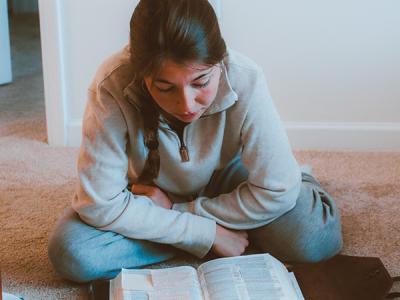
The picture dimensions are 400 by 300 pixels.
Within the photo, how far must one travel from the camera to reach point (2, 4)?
2.49 m

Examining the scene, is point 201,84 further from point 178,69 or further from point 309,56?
point 309,56

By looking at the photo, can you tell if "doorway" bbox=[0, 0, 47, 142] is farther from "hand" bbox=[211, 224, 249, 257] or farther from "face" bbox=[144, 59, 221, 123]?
"face" bbox=[144, 59, 221, 123]

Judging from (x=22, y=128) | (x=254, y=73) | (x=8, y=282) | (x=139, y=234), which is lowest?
(x=22, y=128)

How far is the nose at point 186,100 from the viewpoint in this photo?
98 cm

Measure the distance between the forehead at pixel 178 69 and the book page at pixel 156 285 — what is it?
0.34 meters

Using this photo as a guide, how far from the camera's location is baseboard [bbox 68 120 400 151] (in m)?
1.87

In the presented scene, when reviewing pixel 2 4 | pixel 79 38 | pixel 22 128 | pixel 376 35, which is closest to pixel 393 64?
pixel 376 35

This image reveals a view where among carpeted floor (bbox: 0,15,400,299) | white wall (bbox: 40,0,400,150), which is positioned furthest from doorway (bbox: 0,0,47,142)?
white wall (bbox: 40,0,400,150)

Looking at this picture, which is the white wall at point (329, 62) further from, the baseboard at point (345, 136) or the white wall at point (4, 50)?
the white wall at point (4, 50)

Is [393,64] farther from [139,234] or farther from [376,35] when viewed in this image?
[139,234]

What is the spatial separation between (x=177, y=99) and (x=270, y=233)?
1.26 ft

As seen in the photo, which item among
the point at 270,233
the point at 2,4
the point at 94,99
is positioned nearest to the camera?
the point at 94,99

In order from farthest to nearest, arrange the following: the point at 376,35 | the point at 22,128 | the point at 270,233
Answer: the point at 22,128 → the point at 376,35 → the point at 270,233

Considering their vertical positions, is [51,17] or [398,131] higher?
[51,17]
